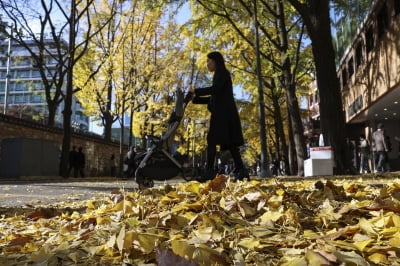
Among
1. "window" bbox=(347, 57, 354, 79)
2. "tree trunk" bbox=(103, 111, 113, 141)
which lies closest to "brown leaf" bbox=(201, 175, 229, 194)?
"tree trunk" bbox=(103, 111, 113, 141)

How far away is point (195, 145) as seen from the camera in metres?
47.4

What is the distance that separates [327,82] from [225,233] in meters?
8.99

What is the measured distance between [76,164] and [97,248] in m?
23.5

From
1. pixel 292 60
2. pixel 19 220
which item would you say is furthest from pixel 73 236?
pixel 292 60

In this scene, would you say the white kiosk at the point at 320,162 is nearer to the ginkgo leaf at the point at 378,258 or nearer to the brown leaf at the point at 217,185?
the brown leaf at the point at 217,185

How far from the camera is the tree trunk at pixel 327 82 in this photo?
33.9ft

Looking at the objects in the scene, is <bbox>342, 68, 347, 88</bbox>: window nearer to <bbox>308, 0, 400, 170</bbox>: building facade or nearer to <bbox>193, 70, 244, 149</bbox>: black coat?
<bbox>308, 0, 400, 170</bbox>: building facade

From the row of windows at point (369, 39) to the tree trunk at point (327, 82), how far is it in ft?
31.3

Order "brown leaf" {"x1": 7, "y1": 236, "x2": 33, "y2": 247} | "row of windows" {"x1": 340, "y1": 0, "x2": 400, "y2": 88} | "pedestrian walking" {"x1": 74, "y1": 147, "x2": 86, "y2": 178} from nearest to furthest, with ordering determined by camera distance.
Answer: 1. "brown leaf" {"x1": 7, "y1": 236, "x2": 33, "y2": 247}
2. "row of windows" {"x1": 340, "y1": 0, "x2": 400, "y2": 88}
3. "pedestrian walking" {"x1": 74, "y1": 147, "x2": 86, "y2": 178}

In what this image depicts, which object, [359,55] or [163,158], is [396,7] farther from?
[163,158]

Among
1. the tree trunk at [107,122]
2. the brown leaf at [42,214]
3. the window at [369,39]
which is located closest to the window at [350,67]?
the window at [369,39]

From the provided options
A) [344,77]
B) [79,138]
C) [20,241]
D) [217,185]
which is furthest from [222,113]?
[344,77]

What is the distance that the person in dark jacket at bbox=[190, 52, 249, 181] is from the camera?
625cm

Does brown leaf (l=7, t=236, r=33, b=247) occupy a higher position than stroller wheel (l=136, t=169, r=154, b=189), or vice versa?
stroller wheel (l=136, t=169, r=154, b=189)
